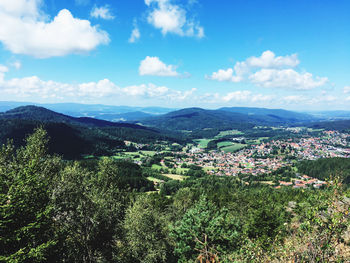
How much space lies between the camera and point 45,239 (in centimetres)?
1471

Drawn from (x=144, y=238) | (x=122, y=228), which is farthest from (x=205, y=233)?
(x=122, y=228)

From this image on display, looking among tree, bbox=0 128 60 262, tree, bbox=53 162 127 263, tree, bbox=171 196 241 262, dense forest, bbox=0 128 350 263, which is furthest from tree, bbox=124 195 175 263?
tree, bbox=0 128 60 262

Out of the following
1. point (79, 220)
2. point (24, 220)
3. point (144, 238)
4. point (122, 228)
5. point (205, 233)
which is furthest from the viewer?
point (122, 228)

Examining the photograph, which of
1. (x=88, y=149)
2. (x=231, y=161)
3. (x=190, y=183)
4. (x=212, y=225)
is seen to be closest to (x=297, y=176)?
(x=231, y=161)

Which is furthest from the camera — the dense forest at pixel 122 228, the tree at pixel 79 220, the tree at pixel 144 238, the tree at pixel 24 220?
the tree at pixel 144 238

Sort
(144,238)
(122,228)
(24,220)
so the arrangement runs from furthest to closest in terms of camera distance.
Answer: (122,228)
(144,238)
(24,220)

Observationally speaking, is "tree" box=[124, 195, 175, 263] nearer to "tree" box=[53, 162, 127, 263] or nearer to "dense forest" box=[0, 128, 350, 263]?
"dense forest" box=[0, 128, 350, 263]

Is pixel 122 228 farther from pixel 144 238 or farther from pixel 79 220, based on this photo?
pixel 79 220

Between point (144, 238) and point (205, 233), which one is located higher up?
point (205, 233)

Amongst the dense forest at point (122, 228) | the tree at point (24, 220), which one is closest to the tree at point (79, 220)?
the dense forest at point (122, 228)

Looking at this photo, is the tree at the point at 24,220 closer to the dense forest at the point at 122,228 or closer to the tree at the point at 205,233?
the dense forest at the point at 122,228

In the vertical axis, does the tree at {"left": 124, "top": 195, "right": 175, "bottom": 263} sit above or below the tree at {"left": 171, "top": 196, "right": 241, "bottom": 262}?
below

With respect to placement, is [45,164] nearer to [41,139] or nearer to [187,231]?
[41,139]

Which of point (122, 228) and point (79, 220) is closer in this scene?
point (79, 220)
